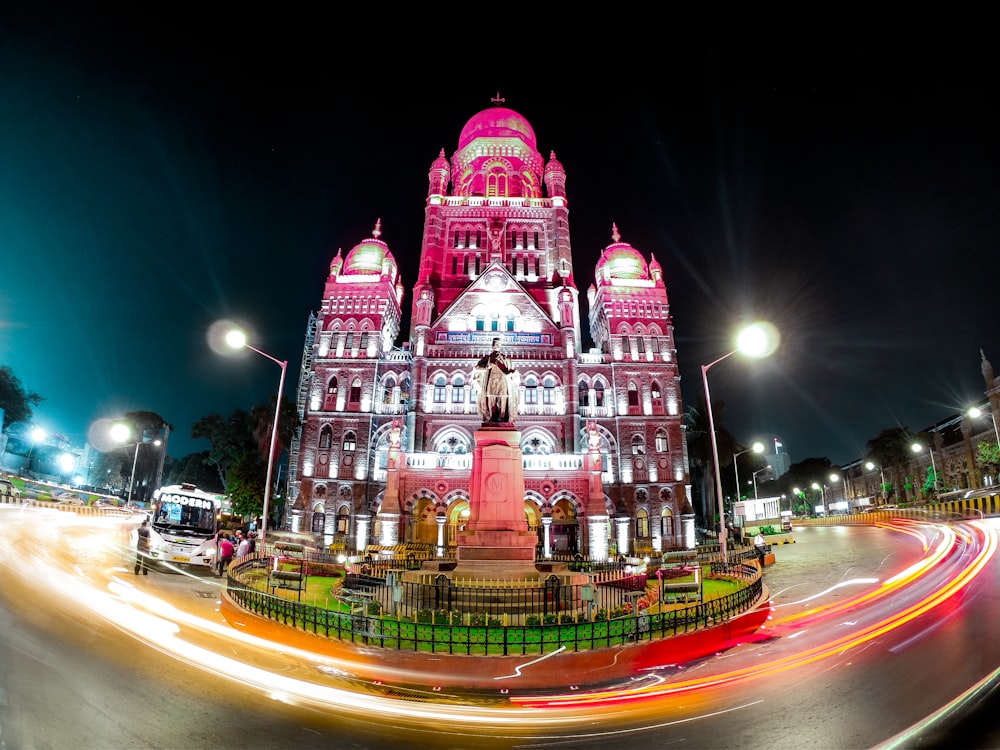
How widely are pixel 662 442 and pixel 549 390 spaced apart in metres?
9.25

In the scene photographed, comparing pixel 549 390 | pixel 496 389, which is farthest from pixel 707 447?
pixel 496 389

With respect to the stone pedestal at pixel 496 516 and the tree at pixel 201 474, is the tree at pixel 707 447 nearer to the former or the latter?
the stone pedestal at pixel 496 516

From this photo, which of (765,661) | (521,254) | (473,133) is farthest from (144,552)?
(473,133)

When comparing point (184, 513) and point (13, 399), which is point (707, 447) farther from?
point (13, 399)

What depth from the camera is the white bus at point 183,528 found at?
19594 millimetres

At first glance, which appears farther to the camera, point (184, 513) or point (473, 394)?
point (473, 394)

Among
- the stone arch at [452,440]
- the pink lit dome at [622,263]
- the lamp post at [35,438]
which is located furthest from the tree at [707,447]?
the lamp post at [35,438]

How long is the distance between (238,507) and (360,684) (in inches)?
1511

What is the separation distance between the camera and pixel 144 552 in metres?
19.2

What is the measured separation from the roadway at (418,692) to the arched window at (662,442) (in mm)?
27351

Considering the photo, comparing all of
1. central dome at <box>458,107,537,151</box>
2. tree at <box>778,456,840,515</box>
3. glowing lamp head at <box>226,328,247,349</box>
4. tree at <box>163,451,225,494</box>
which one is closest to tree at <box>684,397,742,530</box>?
central dome at <box>458,107,537,151</box>

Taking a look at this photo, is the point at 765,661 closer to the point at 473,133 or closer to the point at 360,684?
the point at 360,684

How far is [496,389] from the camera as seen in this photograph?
1692 centimetres

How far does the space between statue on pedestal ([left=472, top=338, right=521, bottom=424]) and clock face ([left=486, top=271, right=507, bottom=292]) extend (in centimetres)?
2543
